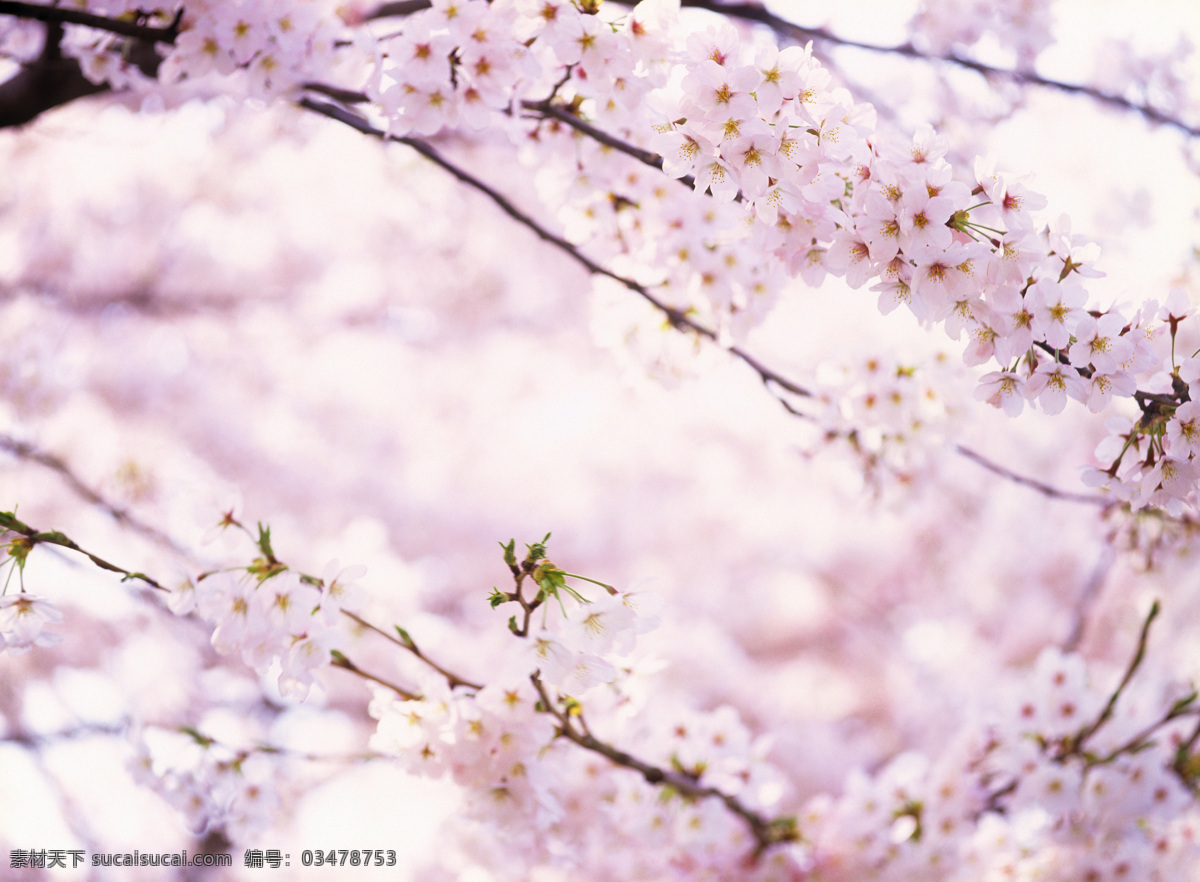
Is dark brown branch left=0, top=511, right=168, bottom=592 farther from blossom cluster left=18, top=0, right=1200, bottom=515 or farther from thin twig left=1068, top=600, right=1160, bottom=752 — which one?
thin twig left=1068, top=600, right=1160, bottom=752

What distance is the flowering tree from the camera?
1.17 m

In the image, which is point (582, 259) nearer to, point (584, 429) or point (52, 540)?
point (52, 540)

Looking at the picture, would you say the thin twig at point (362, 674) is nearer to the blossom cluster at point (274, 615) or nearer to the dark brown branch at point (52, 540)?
the blossom cluster at point (274, 615)

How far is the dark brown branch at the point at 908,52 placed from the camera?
211 cm

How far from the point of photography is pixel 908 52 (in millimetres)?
2258

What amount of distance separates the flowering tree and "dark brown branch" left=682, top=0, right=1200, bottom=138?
0.02 metres

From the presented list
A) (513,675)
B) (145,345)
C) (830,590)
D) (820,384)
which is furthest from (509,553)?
(830,590)

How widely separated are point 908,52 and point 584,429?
5.19 m

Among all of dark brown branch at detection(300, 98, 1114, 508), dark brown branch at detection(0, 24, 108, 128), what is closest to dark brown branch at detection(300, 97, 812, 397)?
dark brown branch at detection(300, 98, 1114, 508)

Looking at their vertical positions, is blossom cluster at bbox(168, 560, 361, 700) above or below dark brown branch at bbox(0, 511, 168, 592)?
below

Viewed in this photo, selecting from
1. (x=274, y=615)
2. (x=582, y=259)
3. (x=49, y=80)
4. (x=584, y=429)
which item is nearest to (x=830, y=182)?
(x=582, y=259)

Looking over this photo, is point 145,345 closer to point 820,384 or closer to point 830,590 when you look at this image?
point 820,384

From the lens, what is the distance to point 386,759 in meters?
1.66

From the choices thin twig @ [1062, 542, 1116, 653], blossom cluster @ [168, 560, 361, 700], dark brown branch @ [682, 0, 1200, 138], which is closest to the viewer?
blossom cluster @ [168, 560, 361, 700]
